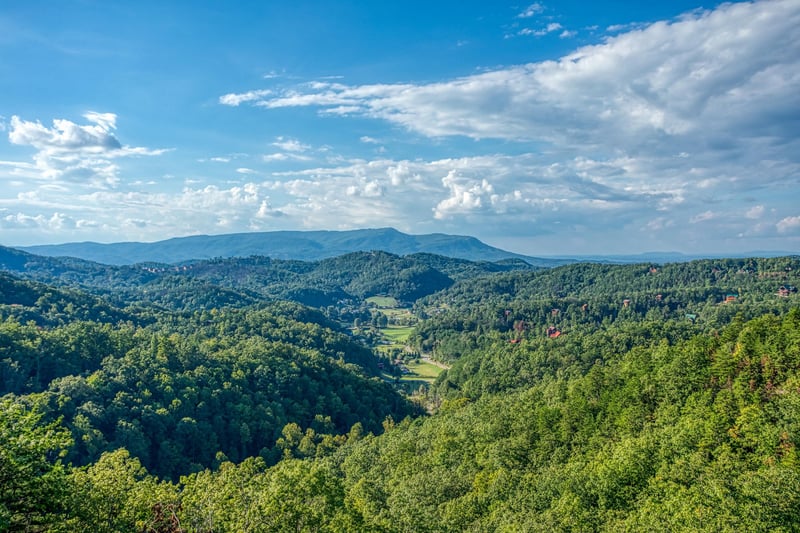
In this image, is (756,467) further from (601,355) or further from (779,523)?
(601,355)

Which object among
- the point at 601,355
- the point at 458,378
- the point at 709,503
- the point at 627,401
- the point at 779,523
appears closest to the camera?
the point at 779,523

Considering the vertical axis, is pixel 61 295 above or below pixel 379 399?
above

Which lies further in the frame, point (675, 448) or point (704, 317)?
point (704, 317)

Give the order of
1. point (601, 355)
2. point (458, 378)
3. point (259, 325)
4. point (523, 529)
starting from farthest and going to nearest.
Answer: point (259, 325), point (458, 378), point (601, 355), point (523, 529)

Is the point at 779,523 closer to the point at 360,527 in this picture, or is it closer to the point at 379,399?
the point at 360,527

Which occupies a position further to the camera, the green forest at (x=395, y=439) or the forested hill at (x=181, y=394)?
the forested hill at (x=181, y=394)

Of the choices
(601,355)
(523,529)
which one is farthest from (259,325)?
(523,529)

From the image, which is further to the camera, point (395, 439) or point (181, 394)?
point (181, 394)

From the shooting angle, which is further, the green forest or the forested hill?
the forested hill

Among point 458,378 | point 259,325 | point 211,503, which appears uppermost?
point 211,503

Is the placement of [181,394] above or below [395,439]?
above
